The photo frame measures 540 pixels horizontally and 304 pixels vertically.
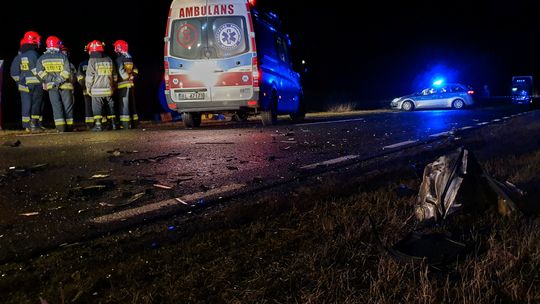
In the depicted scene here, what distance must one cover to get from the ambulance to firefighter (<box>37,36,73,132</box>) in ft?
8.61

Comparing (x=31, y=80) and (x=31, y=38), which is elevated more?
(x=31, y=38)

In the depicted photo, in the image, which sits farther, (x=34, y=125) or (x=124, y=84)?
(x=124, y=84)

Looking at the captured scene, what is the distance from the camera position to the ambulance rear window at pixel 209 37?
9.69 metres

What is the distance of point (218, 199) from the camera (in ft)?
12.2

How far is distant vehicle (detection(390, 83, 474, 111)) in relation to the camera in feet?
77.3

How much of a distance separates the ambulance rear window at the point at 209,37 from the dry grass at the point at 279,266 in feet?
22.9

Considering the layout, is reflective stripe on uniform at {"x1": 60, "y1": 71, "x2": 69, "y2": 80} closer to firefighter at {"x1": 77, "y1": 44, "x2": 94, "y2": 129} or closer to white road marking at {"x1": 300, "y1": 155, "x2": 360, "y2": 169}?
firefighter at {"x1": 77, "y1": 44, "x2": 94, "y2": 129}

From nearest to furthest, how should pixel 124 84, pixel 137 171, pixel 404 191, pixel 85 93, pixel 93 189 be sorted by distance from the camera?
1. pixel 404 191
2. pixel 93 189
3. pixel 137 171
4. pixel 124 84
5. pixel 85 93

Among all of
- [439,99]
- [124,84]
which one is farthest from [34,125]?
[439,99]

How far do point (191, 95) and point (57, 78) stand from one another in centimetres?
327

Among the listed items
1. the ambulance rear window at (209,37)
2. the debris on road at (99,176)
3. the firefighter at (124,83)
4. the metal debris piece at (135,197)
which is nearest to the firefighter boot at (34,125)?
the firefighter at (124,83)

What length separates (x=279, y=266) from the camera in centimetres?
234

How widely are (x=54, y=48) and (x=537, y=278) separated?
35.3 feet

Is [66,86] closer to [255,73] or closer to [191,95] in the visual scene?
[191,95]
